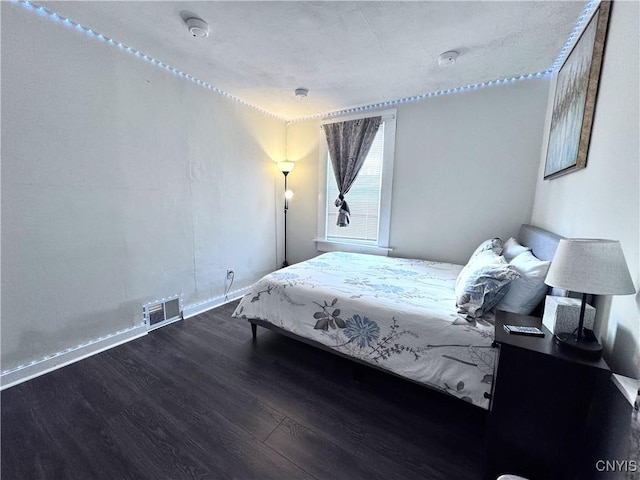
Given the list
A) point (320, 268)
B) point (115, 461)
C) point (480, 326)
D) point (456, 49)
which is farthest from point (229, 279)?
point (456, 49)

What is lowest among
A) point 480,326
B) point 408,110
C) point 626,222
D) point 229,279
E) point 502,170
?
point 229,279

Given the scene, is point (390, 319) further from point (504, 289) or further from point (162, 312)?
point (162, 312)

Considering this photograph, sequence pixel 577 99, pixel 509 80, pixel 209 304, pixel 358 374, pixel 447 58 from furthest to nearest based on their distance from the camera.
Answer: pixel 209 304, pixel 509 80, pixel 447 58, pixel 358 374, pixel 577 99

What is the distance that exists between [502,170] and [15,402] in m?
4.39

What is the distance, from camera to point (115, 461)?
1289 millimetres

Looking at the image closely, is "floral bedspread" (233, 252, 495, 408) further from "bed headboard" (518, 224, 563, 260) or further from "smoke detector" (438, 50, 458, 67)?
"smoke detector" (438, 50, 458, 67)

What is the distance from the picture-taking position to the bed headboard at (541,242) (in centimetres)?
162

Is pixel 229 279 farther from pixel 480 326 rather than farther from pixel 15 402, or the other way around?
pixel 480 326

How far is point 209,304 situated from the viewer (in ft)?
10.3

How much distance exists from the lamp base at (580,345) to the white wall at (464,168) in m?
1.97

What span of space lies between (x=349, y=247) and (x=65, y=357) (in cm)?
311

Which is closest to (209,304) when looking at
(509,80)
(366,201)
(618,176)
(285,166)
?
(285,166)

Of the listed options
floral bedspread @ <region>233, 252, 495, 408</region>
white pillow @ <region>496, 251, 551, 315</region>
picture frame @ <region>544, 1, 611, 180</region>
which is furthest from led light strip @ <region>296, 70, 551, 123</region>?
white pillow @ <region>496, 251, 551, 315</region>

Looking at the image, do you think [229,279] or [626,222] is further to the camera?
[229,279]
